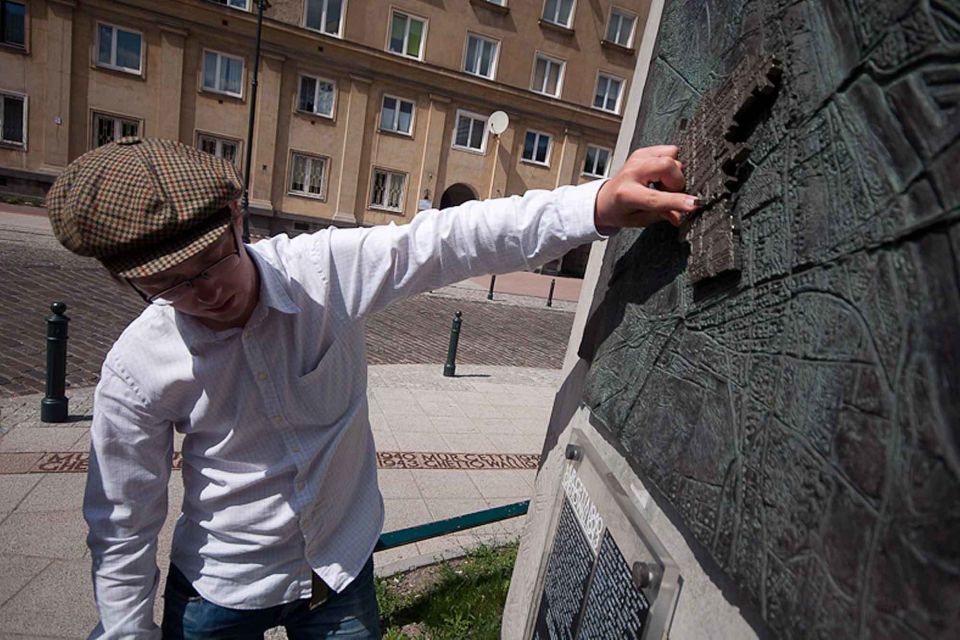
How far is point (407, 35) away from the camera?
1997 cm

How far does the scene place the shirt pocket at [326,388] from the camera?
1604 millimetres

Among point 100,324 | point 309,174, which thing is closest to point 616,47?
point 309,174

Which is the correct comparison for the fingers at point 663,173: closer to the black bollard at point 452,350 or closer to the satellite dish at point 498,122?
the black bollard at point 452,350

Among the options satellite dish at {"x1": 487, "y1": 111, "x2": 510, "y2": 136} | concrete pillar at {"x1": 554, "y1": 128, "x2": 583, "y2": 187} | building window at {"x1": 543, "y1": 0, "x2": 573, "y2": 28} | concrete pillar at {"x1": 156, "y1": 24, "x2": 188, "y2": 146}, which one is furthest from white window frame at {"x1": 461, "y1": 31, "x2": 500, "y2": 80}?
concrete pillar at {"x1": 156, "y1": 24, "x2": 188, "y2": 146}

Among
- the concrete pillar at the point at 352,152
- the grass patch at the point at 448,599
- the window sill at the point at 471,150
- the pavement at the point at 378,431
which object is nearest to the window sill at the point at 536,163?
the window sill at the point at 471,150

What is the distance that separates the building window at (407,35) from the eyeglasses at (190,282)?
68.9ft

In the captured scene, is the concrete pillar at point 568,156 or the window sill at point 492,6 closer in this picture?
the window sill at point 492,6

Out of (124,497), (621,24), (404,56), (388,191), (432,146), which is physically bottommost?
(124,497)

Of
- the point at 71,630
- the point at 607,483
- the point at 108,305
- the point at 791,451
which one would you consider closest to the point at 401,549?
the point at 71,630

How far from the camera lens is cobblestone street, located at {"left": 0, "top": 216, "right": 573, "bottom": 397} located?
5.67 meters

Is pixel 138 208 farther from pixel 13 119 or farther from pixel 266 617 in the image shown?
pixel 13 119

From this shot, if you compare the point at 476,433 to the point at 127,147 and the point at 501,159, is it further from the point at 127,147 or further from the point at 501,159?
the point at 501,159

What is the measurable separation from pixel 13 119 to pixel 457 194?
14.7 m

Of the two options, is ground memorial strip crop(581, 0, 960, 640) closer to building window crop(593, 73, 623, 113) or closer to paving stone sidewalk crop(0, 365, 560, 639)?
paving stone sidewalk crop(0, 365, 560, 639)
